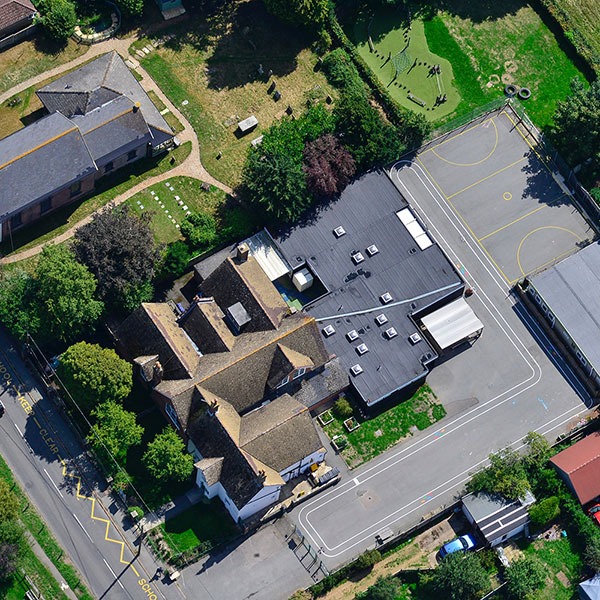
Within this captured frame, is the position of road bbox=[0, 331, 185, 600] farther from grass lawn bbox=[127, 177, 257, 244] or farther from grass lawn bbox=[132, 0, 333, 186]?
grass lawn bbox=[132, 0, 333, 186]

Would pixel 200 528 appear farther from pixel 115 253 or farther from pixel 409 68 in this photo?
pixel 409 68

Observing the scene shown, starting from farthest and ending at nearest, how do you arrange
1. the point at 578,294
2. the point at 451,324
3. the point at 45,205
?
1. the point at 578,294
2. the point at 451,324
3. the point at 45,205

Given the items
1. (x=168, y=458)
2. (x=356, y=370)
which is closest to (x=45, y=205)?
(x=168, y=458)

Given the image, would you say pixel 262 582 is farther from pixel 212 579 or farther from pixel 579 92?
pixel 579 92

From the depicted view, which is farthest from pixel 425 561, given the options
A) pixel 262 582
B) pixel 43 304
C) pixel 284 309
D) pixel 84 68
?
pixel 84 68

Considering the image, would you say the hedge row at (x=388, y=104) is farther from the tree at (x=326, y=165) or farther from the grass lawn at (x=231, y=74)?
the tree at (x=326, y=165)

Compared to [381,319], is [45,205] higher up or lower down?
higher up

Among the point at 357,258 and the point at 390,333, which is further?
the point at 357,258
